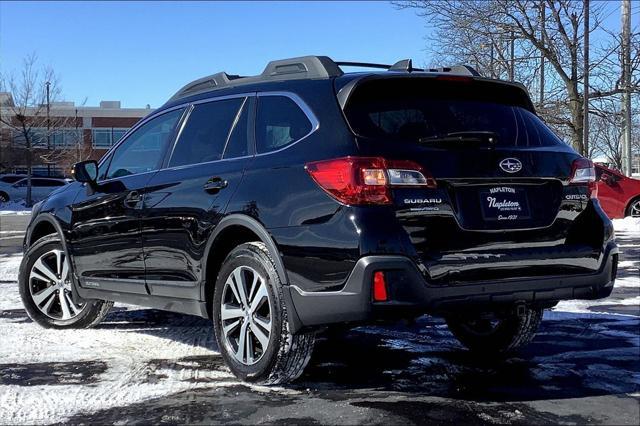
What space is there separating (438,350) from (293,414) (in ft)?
6.19

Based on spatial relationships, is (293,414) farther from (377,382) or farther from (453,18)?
(453,18)

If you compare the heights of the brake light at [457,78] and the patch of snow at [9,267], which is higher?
the brake light at [457,78]

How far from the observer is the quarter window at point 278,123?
4.16 metres

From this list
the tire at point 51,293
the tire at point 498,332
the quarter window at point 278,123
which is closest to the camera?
the quarter window at point 278,123

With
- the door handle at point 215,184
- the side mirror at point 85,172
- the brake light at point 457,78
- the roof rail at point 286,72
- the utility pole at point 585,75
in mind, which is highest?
the utility pole at point 585,75

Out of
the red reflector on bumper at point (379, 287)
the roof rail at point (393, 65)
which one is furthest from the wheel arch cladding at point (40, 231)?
the red reflector on bumper at point (379, 287)

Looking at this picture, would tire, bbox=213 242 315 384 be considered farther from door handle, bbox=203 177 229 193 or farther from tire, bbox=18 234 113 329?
tire, bbox=18 234 113 329

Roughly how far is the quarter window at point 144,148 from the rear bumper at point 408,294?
1.99 metres

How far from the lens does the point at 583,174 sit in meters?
4.28

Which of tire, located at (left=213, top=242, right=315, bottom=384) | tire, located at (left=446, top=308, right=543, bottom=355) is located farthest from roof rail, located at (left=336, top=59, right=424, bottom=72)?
tire, located at (left=446, top=308, right=543, bottom=355)

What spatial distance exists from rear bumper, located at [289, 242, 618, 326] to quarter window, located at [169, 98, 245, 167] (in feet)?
4.47

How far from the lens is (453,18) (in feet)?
80.3

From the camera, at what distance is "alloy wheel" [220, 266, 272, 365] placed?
13.7 feet

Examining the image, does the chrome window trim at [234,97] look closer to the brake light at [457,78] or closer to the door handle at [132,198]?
the door handle at [132,198]
